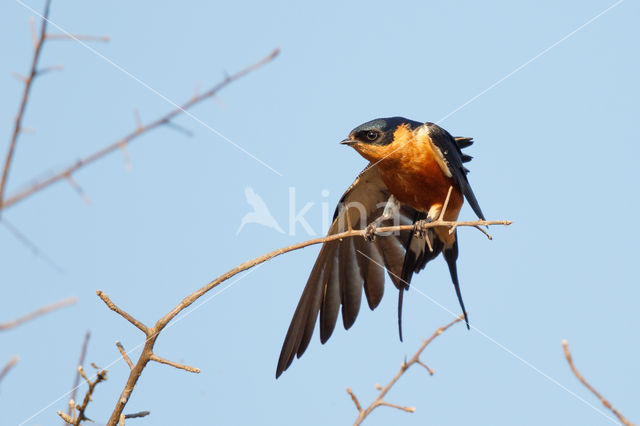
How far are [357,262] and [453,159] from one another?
1.55m

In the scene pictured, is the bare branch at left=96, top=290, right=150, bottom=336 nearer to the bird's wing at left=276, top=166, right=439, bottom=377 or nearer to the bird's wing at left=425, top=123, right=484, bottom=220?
the bird's wing at left=425, top=123, right=484, bottom=220

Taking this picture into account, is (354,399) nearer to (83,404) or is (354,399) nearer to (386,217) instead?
(83,404)

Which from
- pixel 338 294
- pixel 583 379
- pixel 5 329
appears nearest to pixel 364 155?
pixel 338 294

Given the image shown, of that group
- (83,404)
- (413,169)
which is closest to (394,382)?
(83,404)

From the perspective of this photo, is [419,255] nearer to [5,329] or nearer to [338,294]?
[338,294]

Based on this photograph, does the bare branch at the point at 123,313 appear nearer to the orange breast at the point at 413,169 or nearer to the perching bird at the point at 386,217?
the perching bird at the point at 386,217

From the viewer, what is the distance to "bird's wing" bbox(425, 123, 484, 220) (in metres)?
6.16

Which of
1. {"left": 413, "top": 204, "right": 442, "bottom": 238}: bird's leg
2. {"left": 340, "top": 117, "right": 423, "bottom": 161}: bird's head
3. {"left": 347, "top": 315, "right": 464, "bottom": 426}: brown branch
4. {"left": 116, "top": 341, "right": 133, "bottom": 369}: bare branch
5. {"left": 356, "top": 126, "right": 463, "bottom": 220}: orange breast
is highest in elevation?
{"left": 340, "top": 117, "right": 423, "bottom": 161}: bird's head

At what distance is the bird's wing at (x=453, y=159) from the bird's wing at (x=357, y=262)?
0.77m

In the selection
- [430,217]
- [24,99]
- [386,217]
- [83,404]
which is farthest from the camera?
[386,217]

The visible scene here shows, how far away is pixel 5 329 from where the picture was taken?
1.17 m

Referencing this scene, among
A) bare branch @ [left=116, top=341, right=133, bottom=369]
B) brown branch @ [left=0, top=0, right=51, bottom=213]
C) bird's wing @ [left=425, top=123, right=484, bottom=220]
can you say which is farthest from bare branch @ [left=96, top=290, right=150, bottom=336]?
bird's wing @ [left=425, top=123, right=484, bottom=220]

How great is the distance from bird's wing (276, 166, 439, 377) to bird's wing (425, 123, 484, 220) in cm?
77

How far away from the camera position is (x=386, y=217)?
273 inches
